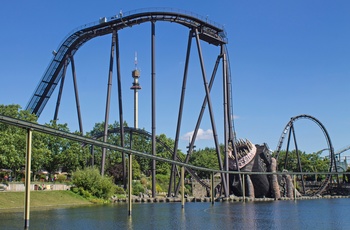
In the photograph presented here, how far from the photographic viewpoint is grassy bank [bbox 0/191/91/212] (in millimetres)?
33219

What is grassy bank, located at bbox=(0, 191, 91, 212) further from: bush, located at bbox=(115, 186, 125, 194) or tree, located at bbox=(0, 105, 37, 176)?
bush, located at bbox=(115, 186, 125, 194)

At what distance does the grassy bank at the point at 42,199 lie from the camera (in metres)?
33.2

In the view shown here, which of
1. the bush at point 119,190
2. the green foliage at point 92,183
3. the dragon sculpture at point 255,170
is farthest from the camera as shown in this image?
the dragon sculpture at point 255,170

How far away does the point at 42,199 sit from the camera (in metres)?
37.4

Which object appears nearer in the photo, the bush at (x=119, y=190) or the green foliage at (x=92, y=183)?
the green foliage at (x=92, y=183)

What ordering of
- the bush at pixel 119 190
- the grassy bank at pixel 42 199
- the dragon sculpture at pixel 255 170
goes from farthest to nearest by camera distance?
the dragon sculpture at pixel 255 170
the bush at pixel 119 190
the grassy bank at pixel 42 199

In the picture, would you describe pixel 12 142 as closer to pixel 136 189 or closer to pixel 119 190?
pixel 119 190

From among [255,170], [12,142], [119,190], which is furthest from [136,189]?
[12,142]

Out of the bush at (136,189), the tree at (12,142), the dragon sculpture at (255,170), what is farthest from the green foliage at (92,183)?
the dragon sculpture at (255,170)

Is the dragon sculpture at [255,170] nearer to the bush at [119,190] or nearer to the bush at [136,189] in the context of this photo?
the bush at [136,189]

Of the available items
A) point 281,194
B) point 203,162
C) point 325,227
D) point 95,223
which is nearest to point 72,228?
point 95,223

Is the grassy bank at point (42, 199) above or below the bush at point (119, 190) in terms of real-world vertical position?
below

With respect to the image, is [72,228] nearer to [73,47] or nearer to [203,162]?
[73,47]

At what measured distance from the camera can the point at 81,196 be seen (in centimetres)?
4269
